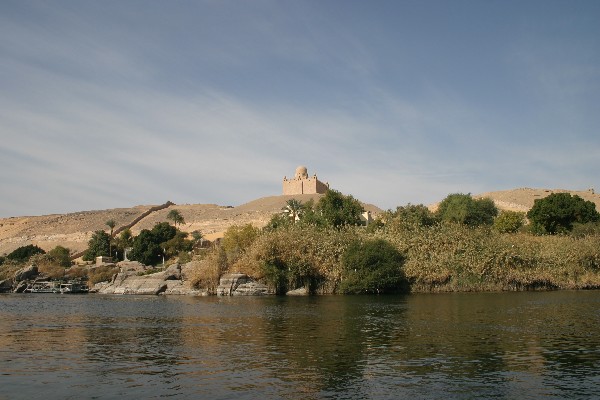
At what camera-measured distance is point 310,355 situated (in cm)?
1942

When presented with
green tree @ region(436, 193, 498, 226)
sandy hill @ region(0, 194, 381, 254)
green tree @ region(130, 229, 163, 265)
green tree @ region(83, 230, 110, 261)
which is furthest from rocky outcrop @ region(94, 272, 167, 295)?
sandy hill @ region(0, 194, 381, 254)

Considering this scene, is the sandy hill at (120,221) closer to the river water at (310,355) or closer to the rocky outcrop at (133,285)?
the rocky outcrop at (133,285)

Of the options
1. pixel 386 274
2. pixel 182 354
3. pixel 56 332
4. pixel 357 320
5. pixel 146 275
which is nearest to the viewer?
pixel 182 354

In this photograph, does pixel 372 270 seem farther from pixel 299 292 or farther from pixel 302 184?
pixel 302 184

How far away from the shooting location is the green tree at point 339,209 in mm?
68875

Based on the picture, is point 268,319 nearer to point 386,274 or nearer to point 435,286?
point 386,274

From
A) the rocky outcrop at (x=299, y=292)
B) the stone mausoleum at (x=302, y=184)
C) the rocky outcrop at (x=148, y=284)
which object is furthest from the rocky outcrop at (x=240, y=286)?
the stone mausoleum at (x=302, y=184)

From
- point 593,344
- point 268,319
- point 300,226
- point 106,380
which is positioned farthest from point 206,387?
point 300,226

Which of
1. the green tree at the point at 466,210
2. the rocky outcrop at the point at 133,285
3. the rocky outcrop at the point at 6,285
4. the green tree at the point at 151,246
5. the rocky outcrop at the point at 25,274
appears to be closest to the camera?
the rocky outcrop at the point at 133,285

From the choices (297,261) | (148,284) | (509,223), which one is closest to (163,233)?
(148,284)

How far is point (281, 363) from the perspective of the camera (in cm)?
1811

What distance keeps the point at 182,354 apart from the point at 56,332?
972 cm

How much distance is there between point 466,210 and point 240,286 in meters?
39.3

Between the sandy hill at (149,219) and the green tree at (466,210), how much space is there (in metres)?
37.5
